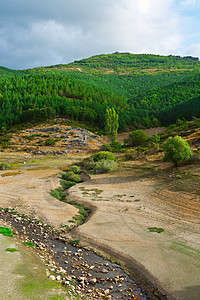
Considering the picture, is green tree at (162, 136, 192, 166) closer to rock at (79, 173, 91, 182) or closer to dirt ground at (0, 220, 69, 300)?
rock at (79, 173, 91, 182)

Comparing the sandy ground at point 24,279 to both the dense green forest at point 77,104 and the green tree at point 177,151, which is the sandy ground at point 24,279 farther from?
the dense green forest at point 77,104

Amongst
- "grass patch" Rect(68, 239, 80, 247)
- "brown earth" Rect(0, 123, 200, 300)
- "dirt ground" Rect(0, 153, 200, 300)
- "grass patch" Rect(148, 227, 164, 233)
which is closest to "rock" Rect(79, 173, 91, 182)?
"brown earth" Rect(0, 123, 200, 300)

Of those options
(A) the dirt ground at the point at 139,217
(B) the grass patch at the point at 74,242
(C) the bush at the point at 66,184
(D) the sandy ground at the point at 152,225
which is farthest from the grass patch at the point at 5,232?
(C) the bush at the point at 66,184

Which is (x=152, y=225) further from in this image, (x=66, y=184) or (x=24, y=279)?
(x=66, y=184)

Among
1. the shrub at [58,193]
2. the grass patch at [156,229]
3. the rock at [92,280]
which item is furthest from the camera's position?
the shrub at [58,193]

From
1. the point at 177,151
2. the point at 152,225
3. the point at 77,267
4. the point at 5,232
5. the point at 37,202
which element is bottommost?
the point at 77,267

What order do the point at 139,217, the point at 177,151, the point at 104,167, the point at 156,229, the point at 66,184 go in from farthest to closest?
the point at 104,167 < the point at 66,184 < the point at 177,151 < the point at 139,217 < the point at 156,229

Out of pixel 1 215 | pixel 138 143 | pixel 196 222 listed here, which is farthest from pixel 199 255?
pixel 138 143

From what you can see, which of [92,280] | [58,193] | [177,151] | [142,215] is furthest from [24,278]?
[177,151]
